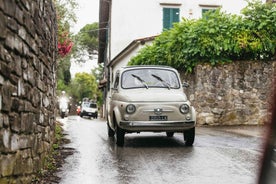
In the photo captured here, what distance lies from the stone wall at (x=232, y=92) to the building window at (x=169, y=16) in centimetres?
1305

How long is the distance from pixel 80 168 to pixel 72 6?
16955 mm

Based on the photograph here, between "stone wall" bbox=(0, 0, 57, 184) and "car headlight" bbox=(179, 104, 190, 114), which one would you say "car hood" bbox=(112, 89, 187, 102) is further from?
"stone wall" bbox=(0, 0, 57, 184)

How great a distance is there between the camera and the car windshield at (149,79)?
32.1 ft

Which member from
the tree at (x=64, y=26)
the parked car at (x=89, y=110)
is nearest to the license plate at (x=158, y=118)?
the tree at (x=64, y=26)

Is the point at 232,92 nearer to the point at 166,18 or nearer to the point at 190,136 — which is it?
the point at 190,136

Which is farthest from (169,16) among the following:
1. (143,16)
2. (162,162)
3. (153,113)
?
(162,162)

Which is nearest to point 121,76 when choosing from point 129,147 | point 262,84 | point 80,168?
point 129,147

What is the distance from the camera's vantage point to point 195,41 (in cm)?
1536

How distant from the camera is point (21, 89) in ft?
13.4

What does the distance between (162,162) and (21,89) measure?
3.25m

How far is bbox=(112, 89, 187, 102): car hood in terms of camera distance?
8.89 m

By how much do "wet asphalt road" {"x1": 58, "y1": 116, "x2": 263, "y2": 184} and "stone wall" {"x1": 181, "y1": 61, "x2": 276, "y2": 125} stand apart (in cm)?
550

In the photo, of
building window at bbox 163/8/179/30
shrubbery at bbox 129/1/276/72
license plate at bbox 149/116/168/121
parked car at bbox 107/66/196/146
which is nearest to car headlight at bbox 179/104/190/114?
parked car at bbox 107/66/196/146

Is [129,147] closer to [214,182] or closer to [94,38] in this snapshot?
[214,182]
